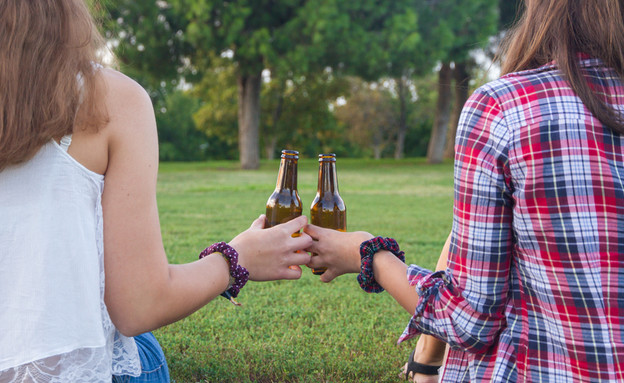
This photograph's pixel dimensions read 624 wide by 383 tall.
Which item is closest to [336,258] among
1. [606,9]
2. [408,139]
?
[606,9]

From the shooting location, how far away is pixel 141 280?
1510 mm

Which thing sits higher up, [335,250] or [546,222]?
[546,222]

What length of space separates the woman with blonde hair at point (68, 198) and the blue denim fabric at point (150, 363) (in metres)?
0.31

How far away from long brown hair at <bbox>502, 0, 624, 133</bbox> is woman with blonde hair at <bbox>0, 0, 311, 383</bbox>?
103cm

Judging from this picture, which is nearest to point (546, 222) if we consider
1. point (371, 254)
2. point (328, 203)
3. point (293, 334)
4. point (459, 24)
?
point (371, 254)

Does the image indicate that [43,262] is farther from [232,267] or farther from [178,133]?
[178,133]

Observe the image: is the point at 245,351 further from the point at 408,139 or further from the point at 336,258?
the point at 408,139

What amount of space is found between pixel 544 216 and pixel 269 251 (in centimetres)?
92

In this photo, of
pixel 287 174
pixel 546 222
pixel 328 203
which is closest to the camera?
pixel 546 222

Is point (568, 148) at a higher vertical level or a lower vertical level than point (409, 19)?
lower

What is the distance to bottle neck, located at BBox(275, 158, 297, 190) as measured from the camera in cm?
249

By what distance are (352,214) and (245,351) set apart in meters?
6.18

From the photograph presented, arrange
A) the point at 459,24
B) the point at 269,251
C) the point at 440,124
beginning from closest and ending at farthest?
the point at 269,251 → the point at 459,24 → the point at 440,124

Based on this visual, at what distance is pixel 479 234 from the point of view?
4.61ft
